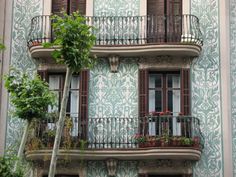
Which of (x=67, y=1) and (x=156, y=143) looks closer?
(x=156, y=143)

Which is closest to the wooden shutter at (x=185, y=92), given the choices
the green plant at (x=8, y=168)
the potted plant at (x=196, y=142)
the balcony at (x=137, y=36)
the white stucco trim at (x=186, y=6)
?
the balcony at (x=137, y=36)

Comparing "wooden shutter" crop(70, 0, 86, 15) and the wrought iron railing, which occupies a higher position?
"wooden shutter" crop(70, 0, 86, 15)

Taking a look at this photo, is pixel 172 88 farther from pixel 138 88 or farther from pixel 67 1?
pixel 67 1

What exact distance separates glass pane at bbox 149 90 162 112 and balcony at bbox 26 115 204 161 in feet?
2.34

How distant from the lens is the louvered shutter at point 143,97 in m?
25.4

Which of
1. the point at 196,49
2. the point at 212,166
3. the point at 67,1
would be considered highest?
the point at 67,1

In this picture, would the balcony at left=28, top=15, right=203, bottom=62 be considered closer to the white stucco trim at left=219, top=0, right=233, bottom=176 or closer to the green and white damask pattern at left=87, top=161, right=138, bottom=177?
the white stucco trim at left=219, top=0, right=233, bottom=176

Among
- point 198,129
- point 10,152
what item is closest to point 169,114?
point 198,129

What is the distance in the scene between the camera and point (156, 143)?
24656 mm

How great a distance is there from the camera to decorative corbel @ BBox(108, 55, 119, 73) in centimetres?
2600

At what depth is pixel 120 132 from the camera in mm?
25578

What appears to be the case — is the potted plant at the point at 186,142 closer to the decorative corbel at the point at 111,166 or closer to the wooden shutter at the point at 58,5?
the decorative corbel at the point at 111,166

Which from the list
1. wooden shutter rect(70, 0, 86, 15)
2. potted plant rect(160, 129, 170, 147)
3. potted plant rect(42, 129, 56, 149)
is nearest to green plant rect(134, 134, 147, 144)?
potted plant rect(160, 129, 170, 147)

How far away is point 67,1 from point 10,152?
5891mm
